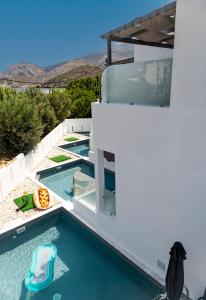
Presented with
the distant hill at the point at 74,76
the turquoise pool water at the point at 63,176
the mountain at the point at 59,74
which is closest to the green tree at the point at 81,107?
the mountain at the point at 59,74

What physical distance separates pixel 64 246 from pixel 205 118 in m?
7.94

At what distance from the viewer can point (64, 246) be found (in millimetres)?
9742

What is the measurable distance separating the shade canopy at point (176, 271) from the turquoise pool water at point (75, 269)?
1.77 metres

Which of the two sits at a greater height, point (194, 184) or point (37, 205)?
point (194, 184)

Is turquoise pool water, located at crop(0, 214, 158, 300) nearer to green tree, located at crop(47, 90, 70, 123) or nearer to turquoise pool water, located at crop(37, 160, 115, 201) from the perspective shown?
turquoise pool water, located at crop(37, 160, 115, 201)

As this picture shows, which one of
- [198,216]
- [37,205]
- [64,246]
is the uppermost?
[198,216]

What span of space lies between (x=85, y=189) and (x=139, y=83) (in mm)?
6108

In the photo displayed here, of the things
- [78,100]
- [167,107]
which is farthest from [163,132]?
[78,100]

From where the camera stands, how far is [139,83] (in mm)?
6777

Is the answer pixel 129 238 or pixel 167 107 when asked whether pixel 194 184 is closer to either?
pixel 167 107

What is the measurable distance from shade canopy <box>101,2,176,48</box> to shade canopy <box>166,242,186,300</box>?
243 inches

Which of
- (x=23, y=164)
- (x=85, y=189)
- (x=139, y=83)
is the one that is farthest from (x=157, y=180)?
(x=23, y=164)

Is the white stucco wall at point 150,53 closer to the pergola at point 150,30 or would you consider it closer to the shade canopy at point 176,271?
the pergola at point 150,30

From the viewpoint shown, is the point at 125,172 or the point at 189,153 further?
the point at 125,172
